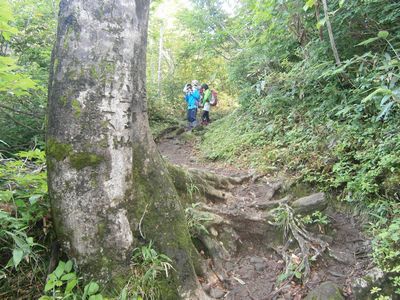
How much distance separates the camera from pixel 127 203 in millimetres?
2393

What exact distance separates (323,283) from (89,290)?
219cm

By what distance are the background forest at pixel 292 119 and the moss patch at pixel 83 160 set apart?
0.47 m

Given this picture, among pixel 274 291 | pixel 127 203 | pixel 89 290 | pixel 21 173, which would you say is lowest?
pixel 274 291

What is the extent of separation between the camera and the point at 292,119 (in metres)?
6.38

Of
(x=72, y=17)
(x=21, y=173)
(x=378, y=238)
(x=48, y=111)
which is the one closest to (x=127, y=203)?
(x=48, y=111)

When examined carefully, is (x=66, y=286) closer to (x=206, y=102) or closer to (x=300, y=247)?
(x=300, y=247)

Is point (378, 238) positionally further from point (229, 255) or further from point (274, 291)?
point (229, 255)

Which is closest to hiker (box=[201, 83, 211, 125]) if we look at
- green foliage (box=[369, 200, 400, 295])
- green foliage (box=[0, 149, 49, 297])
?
green foliage (box=[369, 200, 400, 295])

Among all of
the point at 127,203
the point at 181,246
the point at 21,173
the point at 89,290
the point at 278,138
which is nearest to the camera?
the point at 89,290

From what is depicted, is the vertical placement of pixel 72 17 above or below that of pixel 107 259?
above

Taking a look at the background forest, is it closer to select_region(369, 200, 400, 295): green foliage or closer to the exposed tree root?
select_region(369, 200, 400, 295): green foliage

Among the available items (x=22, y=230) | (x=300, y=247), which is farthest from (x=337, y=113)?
(x=22, y=230)

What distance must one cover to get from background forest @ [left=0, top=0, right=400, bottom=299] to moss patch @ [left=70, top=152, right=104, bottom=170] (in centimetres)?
47

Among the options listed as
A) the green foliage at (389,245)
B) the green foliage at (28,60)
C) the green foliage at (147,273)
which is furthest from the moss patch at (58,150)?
the green foliage at (28,60)
